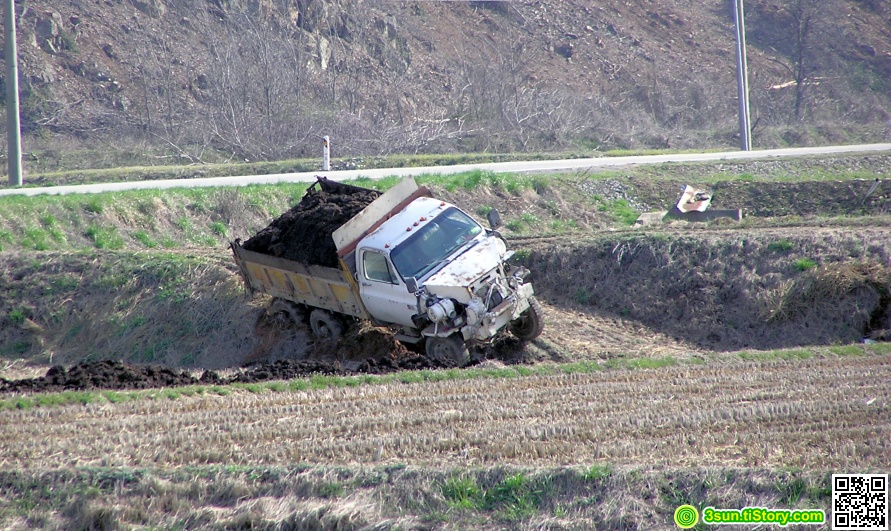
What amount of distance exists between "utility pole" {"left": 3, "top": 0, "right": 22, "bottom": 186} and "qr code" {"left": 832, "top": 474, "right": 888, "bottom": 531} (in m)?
20.9

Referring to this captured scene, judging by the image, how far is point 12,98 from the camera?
69.8 ft

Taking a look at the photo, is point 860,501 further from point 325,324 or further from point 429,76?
point 429,76

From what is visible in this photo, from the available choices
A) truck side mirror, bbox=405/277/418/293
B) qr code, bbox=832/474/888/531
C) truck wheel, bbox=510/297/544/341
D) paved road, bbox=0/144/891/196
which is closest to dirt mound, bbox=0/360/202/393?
truck side mirror, bbox=405/277/418/293

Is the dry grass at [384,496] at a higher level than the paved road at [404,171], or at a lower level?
higher

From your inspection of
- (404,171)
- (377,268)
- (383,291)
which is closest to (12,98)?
(404,171)

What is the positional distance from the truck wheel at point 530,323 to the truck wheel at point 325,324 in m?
2.78

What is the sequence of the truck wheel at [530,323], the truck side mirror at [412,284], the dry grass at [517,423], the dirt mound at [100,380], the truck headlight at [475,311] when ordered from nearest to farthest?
the dry grass at [517,423]
the dirt mound at [100,380]
the truck headlight at [475,311]
the truck side mirror at [412,284]
the truck wheel at [530,323]

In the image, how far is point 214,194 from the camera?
1948cm

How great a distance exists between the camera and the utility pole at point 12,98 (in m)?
21.3

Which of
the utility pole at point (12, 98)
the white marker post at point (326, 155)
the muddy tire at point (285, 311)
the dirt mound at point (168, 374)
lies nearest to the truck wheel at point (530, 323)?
the dirt mound at point (168, 374)

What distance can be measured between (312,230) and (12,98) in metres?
12.6

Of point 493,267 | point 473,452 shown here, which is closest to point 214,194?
point 493,267

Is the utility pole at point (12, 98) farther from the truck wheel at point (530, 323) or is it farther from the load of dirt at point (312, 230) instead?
the truck wheel at point (530, 323)

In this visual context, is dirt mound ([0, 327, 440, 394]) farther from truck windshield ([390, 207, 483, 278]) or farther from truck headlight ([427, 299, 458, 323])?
truck windshield ([390, 207, 483, 278])
